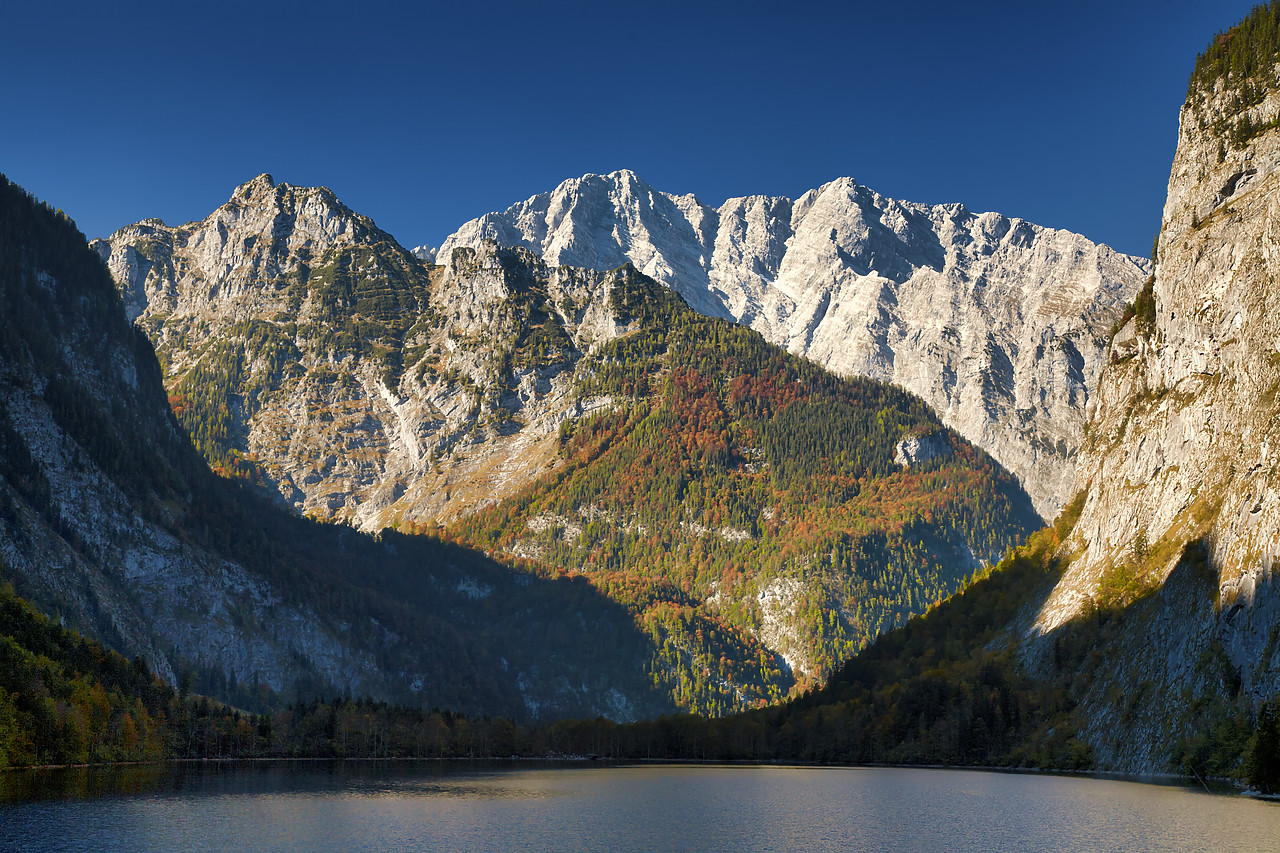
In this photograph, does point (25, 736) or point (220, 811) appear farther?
point (25, 736)

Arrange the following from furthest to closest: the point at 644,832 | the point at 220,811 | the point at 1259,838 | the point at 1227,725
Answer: the point at 1227,725
the point at 220,811
the point at 644,832
the point at 1259,838

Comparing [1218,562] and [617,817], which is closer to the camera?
[617,817]

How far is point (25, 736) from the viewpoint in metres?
171

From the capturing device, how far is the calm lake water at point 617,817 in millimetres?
105875

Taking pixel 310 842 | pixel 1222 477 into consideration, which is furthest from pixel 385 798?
pixel 1222 477

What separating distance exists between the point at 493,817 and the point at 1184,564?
394ft

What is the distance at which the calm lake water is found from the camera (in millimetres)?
105875

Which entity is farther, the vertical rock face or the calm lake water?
the vertical rock face

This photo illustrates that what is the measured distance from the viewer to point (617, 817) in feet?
438

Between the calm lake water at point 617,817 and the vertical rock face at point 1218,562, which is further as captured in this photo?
the vertical rock face at point 1218,562

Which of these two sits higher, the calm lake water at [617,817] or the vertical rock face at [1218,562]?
the vertical rock face at [1218,562]

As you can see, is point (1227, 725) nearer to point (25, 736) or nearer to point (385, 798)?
point (385, 798)

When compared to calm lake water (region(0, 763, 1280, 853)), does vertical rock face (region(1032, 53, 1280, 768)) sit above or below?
above

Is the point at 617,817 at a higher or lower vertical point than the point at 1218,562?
lower
